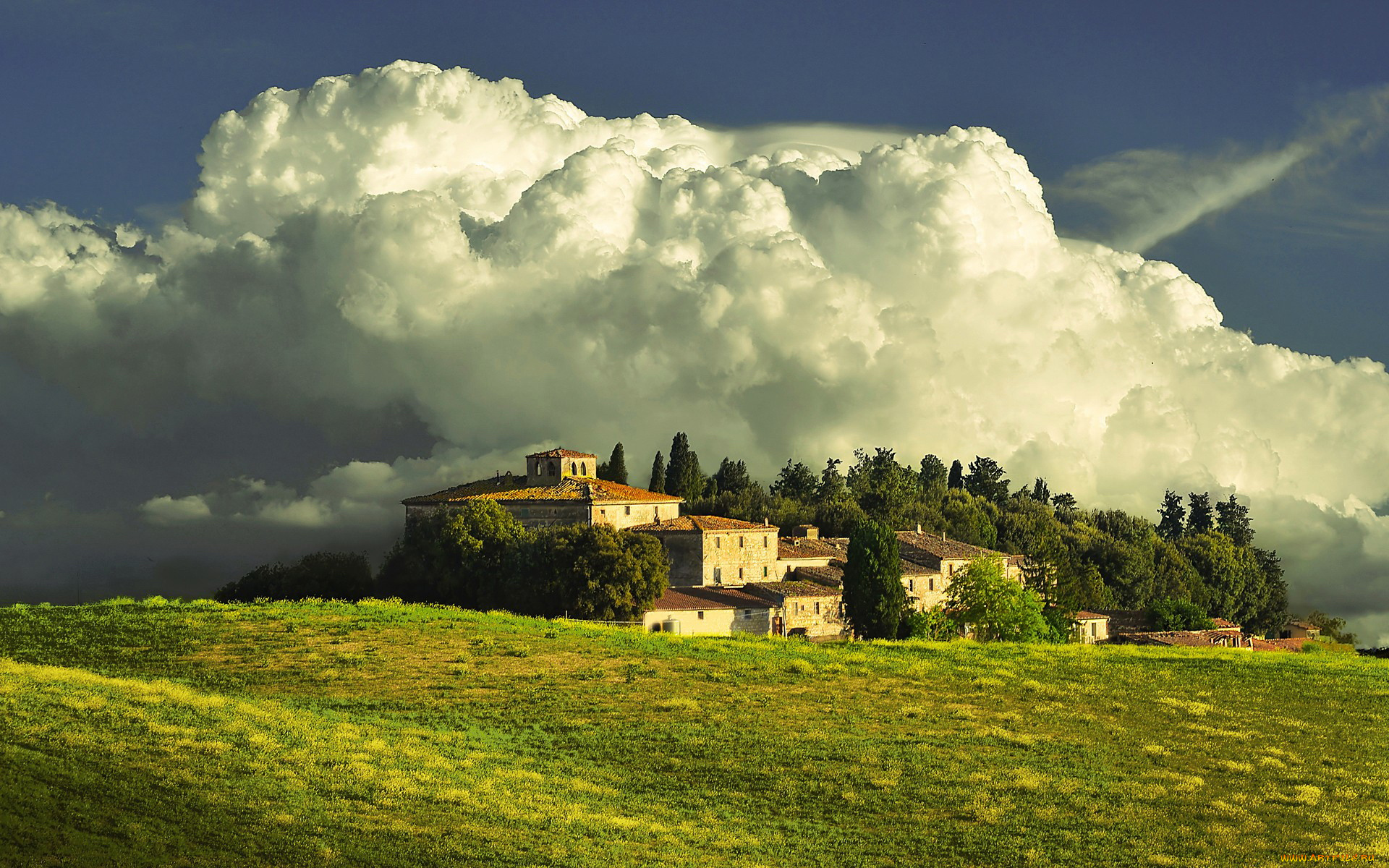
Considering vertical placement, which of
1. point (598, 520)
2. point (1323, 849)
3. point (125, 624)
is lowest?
point (1323, 849)

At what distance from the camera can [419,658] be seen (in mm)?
45875

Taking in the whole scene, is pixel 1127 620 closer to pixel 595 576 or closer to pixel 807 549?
pixel 807 549

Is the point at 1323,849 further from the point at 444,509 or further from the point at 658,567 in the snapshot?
the point at 444,509

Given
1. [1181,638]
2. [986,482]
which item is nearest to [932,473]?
[986,482]

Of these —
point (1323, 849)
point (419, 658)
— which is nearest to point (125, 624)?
point (419, 658)

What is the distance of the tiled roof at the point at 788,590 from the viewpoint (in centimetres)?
8129

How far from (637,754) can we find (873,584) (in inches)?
1952

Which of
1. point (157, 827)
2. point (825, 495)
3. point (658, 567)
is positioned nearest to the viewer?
point (157, 827)

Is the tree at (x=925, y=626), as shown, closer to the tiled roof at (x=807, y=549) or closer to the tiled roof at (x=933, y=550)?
the tiled roof at (x=807, y=549)

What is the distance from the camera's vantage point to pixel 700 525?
86562 millimetres

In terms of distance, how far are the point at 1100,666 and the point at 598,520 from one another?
131 ft

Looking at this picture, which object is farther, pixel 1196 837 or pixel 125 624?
pixel 125 624

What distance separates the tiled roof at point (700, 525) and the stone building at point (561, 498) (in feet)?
4.47

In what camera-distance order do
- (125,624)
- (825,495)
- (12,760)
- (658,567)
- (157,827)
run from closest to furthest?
1. (157,827)
2. (12,760)
3. (125,624)
4. (658,567)
5. (825,495)
